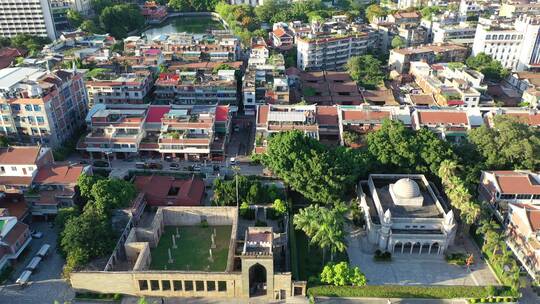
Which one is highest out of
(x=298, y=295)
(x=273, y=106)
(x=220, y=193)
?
(x=273, y=106)

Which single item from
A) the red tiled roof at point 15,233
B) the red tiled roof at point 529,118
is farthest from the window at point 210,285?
the red tiled roof at point 529,118

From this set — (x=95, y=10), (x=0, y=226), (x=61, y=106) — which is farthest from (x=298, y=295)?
(x=95, y=10)

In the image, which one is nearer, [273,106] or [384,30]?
[273,106]

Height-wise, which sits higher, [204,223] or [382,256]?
[204,223]

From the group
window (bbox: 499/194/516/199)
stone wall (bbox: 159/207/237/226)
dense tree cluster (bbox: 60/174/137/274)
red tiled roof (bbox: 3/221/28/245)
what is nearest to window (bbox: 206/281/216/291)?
stone wall (bbox: 159/207/237/226)

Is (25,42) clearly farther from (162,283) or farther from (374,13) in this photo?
(374,13)

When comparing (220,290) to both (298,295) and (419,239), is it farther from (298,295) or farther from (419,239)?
(419,239)

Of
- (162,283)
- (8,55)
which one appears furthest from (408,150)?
(8,55)
